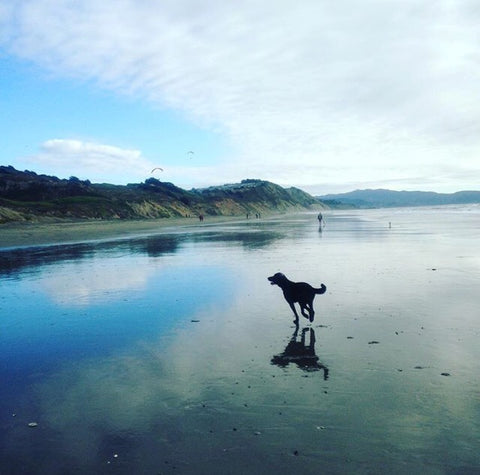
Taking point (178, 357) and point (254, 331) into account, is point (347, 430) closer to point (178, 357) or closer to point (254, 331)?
point (178, 357)

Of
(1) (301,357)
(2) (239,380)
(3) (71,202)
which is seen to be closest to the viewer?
(2) (239,380)

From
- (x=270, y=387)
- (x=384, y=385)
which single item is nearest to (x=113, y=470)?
(x=270, y=387)

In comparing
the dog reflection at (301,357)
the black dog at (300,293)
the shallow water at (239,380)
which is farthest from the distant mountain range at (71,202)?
the dog reflection at (301,357)

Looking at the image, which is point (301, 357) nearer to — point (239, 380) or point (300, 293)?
point (239, 380)

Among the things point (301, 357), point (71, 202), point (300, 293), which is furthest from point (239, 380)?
point (71, 202)

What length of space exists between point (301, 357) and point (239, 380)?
73.1 inches

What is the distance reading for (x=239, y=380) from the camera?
27.5ft

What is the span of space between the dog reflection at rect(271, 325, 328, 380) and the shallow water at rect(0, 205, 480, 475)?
5 cm

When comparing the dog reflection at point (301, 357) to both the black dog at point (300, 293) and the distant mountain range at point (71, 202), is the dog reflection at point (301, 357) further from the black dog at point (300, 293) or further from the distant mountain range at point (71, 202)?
the distant mountain range at point (71, 202)

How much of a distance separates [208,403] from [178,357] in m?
2.49

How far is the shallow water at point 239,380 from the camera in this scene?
19.5ft

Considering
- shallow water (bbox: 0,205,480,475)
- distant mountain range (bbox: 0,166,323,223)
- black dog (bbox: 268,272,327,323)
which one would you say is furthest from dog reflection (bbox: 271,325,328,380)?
distant mountain range (bbox: 0,166,323,223)

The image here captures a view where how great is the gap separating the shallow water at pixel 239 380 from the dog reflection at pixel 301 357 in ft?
0.16

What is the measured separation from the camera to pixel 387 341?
10.5 meters
